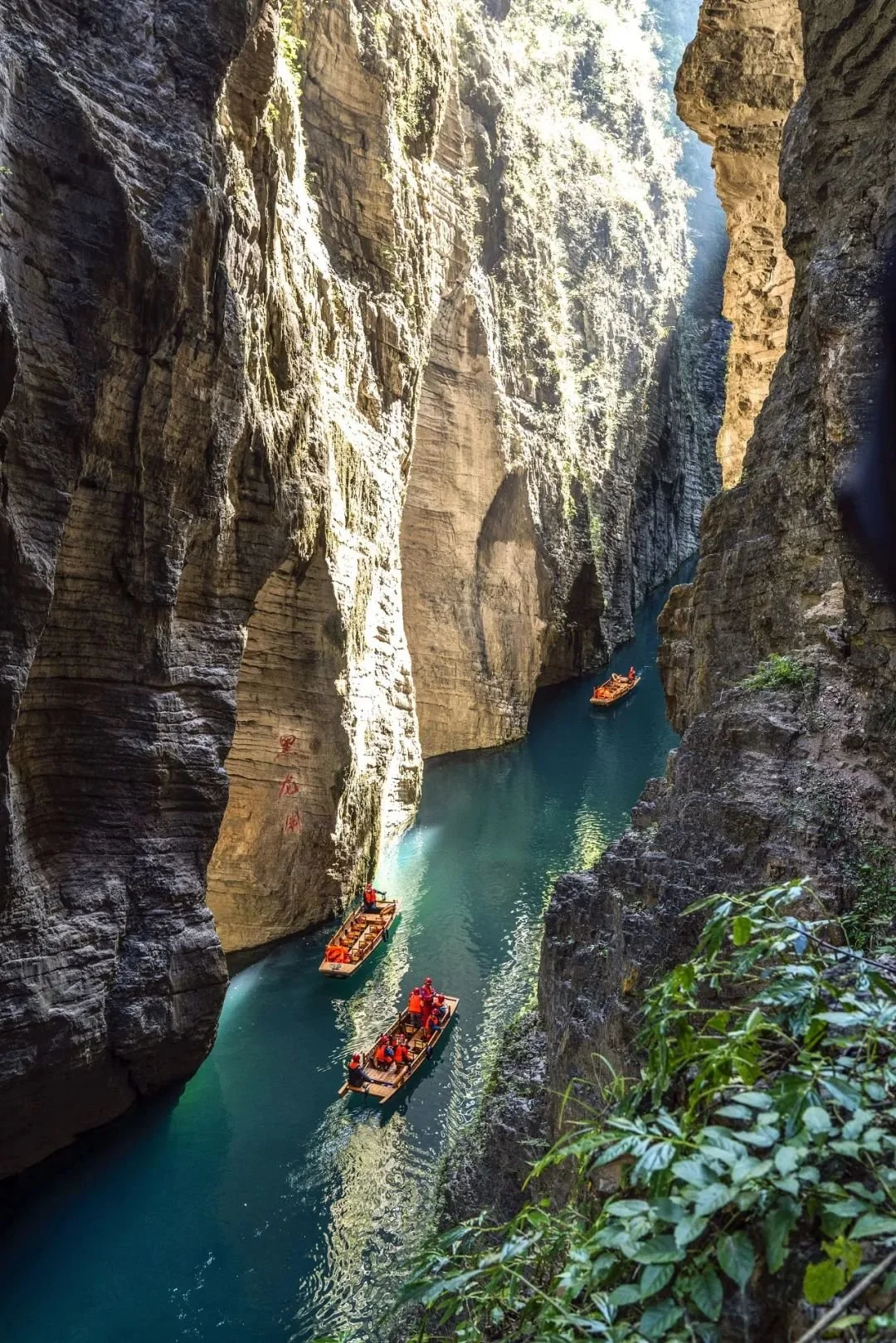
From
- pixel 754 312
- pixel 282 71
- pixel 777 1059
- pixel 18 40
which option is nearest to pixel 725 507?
pixel 777 1059

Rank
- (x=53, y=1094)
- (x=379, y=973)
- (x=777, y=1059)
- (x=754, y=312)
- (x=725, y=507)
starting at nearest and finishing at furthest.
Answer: (x=777, y=1059) → (x=725, y=507) → (x=53, y=1094) → (x=379, y=973) → (x=754, y=312)

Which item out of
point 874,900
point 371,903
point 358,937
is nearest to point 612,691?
point 371,903

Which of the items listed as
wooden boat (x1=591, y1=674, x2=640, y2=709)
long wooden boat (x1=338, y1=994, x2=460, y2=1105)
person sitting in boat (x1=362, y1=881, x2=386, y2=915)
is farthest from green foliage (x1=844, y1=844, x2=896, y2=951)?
wooden boat (x1=591, y1=674, x2=640, y2=709)

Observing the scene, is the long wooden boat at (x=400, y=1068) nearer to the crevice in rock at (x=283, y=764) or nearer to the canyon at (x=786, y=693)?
the crevice in rock at (x=283, y=764)

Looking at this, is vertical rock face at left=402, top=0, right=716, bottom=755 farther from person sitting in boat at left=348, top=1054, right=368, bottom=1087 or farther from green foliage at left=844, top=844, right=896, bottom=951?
green foliage at left=844, top=844, right=896, bottom=951

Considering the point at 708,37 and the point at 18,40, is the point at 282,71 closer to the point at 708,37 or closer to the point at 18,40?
the point at 18,40

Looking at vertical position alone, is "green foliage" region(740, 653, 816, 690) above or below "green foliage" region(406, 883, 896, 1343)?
above
